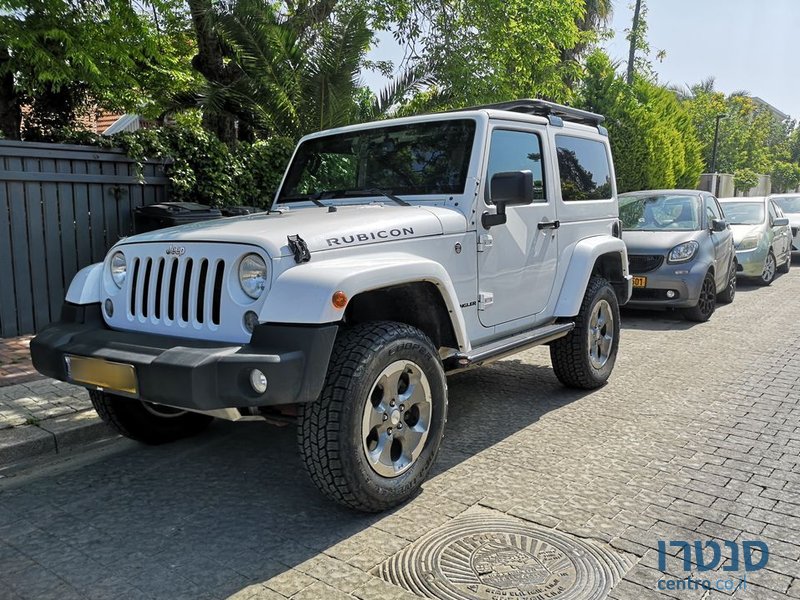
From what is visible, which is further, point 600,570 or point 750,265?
point 750,265

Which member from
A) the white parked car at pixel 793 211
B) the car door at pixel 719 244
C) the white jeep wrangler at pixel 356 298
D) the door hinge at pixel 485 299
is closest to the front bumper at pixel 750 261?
the car door at pixel 719 244

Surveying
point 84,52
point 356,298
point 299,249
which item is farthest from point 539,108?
point 84,52

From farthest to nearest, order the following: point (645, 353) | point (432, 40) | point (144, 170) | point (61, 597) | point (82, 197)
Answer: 1. point (432, 40)
2. point (144, 170)
3. point (82, 197)
4. point (645, 353)
5. point (61, 597)

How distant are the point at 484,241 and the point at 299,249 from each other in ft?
4.75

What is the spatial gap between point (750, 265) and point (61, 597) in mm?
12032

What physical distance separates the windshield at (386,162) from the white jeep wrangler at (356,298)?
13 millimetres

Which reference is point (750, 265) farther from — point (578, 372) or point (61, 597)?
point (61, 597)

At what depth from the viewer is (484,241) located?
4.23 metres

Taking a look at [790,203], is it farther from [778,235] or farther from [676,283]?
[676,283]

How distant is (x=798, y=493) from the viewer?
12.0 feet

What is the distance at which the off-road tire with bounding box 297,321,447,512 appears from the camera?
3.12 metres

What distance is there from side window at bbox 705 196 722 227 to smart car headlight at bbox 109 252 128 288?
26.7 feet

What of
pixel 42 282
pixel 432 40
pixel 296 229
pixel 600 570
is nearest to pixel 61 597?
pixel 296 229

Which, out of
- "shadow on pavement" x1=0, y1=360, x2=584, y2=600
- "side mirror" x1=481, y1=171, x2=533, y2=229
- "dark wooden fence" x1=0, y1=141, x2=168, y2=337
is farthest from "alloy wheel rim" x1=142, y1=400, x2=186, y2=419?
"dark wooden fence" x1=0, y1=141, x2=168, y2=337
